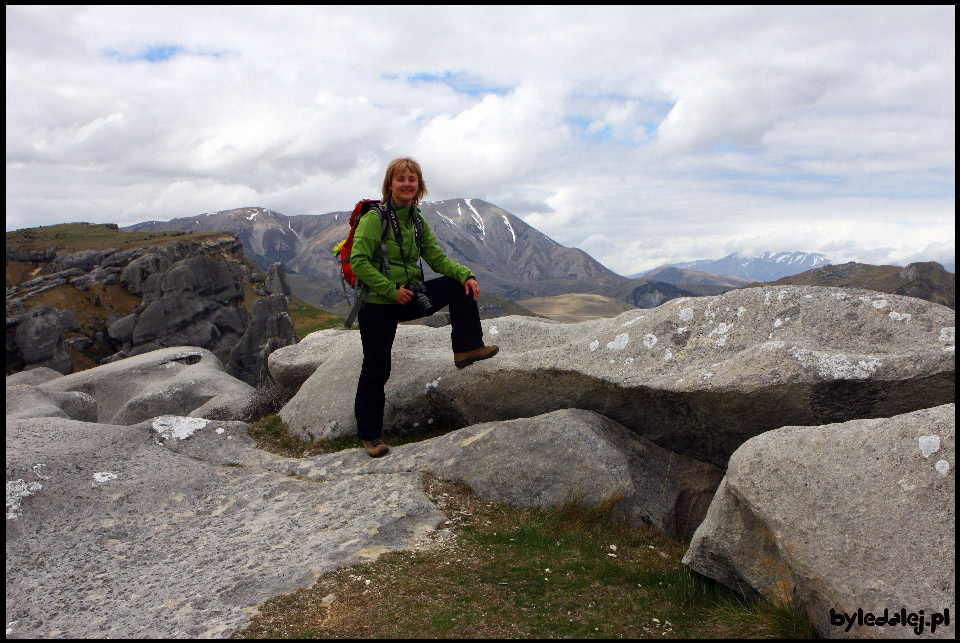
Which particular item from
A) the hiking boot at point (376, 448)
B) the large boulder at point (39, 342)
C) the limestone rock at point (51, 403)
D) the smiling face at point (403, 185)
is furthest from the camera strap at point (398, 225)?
the large boulder at point (39, 342)

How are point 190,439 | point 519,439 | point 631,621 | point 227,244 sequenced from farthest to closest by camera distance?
1. point 227,244
2. point 190,439
3. point 519,439
4. point 631,621

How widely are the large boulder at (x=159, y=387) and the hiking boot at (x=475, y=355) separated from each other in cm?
884

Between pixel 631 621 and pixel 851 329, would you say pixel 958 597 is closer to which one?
pixel 631 621

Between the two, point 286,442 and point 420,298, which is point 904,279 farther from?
point 286,442

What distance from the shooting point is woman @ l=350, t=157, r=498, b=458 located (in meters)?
10.6

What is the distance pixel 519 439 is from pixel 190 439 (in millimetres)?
7181

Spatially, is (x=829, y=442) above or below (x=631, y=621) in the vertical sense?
above

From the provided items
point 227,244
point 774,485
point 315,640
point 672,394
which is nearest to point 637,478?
point 672,394

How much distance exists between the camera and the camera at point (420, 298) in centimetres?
1095

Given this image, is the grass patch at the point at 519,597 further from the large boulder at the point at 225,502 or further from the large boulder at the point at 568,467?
the large boulder at the point at 568,467

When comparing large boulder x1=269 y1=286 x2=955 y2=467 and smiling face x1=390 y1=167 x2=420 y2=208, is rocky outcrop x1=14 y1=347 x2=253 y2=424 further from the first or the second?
smiling face x1=390 y1=167 x2=420 y2=208

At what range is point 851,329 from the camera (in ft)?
32.7

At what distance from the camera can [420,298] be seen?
11.0 meters

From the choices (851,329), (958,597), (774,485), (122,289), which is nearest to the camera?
(958,597)
